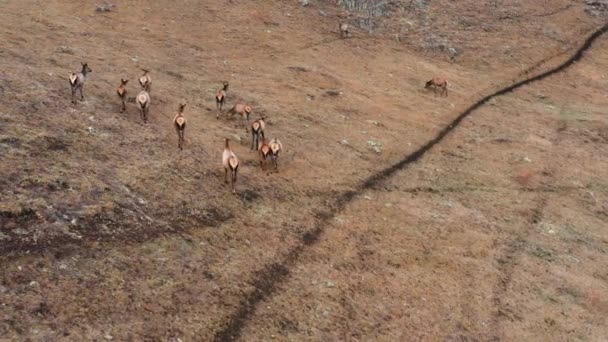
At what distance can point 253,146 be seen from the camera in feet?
58.5

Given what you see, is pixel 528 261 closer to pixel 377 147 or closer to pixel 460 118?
pixel 377 147

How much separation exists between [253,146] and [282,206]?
11.9 ft

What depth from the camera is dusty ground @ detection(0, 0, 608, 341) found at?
10750 millimetres

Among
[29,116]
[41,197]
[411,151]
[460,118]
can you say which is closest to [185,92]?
[29,116]

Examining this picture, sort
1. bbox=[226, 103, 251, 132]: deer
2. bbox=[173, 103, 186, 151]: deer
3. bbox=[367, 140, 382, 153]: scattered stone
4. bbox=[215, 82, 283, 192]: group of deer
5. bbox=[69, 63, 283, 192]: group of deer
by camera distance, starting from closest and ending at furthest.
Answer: bbox=[215, 82, 283, 192]: group of deer < bbox=[69, 63, 283, 192]: group of deer < bbox=[173, 103, 186, 151]: deer < bbox=[226, 103, 251, 132]: deer < bbox=[367, 140, 382, 153]: scattered stone

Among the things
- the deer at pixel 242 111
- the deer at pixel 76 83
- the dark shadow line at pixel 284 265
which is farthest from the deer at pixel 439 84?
the deer at pixel 76 83

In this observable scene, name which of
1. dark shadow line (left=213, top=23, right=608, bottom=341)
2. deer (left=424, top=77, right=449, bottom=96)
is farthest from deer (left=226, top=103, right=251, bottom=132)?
deer (left=424, top=77, right=449, bottom=96)

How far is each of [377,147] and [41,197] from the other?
11.4 metres

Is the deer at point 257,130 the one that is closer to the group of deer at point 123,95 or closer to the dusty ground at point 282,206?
the dusty ground at point 282,206

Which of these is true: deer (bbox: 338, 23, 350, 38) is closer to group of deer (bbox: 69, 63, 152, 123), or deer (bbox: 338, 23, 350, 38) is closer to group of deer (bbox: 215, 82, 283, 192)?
group of deer (bbox: 215, 82, 283, 192)

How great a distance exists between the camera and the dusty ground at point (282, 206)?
1075cm

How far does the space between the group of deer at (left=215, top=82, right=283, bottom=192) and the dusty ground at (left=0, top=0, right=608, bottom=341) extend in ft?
1.31

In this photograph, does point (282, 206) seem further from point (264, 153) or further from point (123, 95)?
point (123, 95)

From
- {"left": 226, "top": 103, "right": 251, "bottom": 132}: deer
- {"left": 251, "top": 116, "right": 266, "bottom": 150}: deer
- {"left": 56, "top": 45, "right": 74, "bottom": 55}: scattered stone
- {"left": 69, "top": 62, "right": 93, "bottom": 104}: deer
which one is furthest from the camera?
{"left": 56, "top": 45, "right": 74, "bottom": 55}: scattered stone
